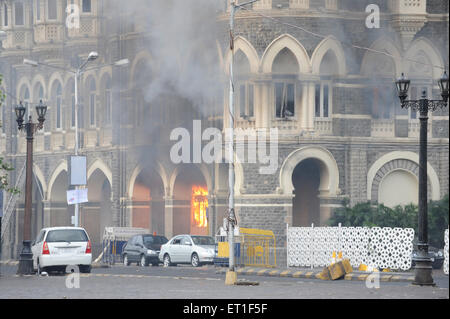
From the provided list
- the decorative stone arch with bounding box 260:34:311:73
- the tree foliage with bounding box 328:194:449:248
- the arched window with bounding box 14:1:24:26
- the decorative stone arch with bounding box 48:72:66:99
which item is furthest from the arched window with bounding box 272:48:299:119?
the arched window with bounding box 14:1:24:26

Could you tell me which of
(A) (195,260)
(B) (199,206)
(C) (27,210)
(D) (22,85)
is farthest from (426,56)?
(D) (22,85)

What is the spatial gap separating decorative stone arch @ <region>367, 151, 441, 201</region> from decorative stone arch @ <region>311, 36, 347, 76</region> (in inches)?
167

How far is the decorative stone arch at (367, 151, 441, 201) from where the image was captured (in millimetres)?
49906

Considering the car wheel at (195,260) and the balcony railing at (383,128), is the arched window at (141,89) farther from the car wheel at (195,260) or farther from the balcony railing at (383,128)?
the car wheel at (195,260)

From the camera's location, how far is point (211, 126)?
2034 inches

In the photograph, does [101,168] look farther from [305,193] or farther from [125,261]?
[305,193]

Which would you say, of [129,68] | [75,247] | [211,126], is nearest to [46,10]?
[129,68]

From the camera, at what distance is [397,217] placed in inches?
1800

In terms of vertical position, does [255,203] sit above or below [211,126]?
below

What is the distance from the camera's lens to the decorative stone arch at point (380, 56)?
49.6 m

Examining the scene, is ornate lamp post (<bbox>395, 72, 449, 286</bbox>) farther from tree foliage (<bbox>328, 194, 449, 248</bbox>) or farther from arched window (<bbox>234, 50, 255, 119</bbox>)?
arched window (<bbox>234, 50, 255, 119</bbox>)

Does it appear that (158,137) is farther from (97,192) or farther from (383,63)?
(383,63)

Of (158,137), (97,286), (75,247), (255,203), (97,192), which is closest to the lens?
(97,286)

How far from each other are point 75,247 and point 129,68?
20.6 m
